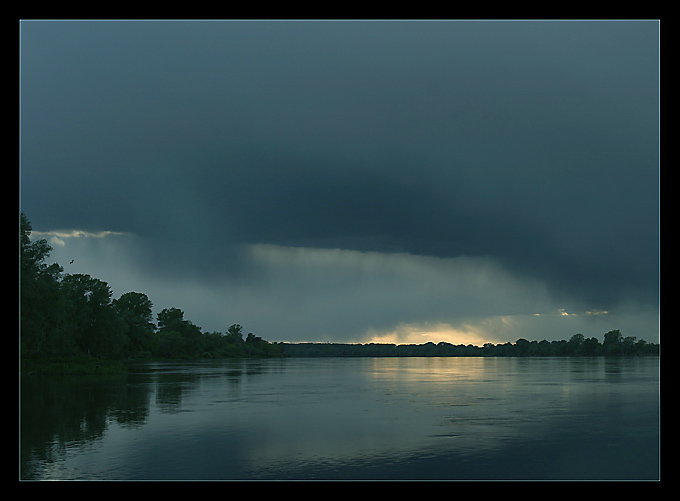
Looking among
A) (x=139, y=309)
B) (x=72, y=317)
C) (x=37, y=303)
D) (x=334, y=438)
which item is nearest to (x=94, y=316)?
(x=72, y=317)

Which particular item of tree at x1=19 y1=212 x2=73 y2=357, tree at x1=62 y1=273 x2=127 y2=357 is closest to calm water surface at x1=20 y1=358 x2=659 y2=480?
tree at x1=19 y1=212 x2=73 y2=357

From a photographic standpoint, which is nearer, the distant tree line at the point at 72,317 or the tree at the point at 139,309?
the distant tree line at the point at 72,317

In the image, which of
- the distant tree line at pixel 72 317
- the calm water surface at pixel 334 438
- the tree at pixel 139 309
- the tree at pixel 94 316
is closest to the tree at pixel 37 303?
the distant tree line at pixel 72 317

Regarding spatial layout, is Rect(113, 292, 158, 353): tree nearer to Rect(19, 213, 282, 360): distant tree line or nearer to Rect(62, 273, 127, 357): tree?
Rect(19, 213, 282, 360): distant tree line

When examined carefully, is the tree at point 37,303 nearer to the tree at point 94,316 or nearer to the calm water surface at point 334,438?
the calm water surface at point 334,438

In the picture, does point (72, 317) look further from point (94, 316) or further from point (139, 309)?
point (139, 309)

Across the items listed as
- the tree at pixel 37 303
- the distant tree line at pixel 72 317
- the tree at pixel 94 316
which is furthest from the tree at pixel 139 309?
the tree at pixel 37 303

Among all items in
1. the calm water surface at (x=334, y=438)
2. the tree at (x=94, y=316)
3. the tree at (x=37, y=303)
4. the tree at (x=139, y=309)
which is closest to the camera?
the calm water surface at (x=334, y=438)

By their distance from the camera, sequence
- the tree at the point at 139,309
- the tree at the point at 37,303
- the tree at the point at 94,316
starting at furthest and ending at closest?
1. the tree at the point at 139,309
2. the tree at the point at 94,316
3. the tree at the point at 37,303

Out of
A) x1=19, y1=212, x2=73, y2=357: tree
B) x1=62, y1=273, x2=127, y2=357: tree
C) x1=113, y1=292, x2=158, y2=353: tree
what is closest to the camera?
x1=19, y1=212, x2=73, y2=357: tree

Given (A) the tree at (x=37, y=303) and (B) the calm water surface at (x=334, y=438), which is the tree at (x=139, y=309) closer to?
(A) the tree at (x=37, y=303)

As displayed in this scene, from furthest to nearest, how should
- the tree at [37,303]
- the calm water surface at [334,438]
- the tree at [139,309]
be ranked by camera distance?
1. the tree at [139,309]
2. the tree at [37,303]
3. the calm water surface at [334,438]
